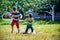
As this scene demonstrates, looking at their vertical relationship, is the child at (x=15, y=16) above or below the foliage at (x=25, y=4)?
below

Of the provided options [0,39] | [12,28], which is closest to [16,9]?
[12,28]

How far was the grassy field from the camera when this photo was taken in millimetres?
1875

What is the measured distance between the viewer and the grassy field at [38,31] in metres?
1.88

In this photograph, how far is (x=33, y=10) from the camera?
191 centimetres

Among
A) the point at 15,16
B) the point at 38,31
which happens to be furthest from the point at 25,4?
the point at 38,31

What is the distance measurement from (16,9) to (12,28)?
A: 190mm

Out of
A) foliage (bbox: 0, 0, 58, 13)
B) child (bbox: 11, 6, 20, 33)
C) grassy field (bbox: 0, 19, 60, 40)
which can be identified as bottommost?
grassy field (bbox: 0, 19, 60, 40)

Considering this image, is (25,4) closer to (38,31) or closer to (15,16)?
(15,16)

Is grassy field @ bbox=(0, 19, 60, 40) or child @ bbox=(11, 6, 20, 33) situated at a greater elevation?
child @ bbox=(11, 6, 20, 33)

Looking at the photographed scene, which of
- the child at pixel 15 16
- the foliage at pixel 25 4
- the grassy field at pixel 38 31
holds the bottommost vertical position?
the grassy field at pixel 38 31

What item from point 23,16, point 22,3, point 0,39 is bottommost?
point 0,39

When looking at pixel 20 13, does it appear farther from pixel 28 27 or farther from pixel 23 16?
pixel 28 27

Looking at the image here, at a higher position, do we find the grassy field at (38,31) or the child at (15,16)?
the child at (15,16)

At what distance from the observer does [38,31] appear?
1.90 metres
